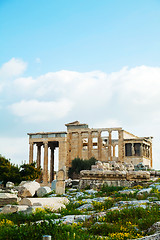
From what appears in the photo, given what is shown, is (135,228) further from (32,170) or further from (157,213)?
(32,170)

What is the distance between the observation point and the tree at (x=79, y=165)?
49.8 m

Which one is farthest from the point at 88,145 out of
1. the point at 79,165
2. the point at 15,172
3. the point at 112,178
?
the point at 112,178

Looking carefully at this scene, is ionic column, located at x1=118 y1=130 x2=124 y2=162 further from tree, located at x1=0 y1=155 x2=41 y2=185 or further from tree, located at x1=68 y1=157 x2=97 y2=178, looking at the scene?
tree, located at x1=0 y1=155 x2=41 y2=185

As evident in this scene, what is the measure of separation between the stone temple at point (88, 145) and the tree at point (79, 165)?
4.49 ft

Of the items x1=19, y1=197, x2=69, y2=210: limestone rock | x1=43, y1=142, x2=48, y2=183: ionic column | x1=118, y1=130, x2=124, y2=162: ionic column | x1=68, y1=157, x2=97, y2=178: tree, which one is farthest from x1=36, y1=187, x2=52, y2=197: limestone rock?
x1=43, y1=142, x2=48, y2=183: ionic column

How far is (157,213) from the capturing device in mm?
8758

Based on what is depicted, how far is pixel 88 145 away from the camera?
54.0 meters

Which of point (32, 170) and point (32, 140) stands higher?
point (32, 140)

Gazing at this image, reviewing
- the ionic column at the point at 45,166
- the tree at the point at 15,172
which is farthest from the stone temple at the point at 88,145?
the tree at the point at 15,172

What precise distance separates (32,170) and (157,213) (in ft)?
99.5

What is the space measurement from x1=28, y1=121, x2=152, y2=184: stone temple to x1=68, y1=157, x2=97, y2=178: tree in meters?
1.37

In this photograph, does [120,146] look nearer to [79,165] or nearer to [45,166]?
[79,165]

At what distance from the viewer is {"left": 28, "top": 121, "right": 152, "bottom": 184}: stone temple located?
52.8 m

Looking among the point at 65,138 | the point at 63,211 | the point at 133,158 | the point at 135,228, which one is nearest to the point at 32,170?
the point at 65,138
